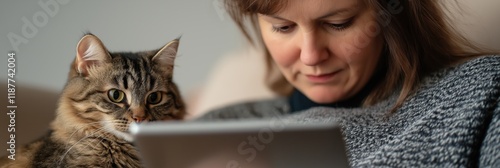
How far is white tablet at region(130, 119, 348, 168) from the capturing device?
604 mm

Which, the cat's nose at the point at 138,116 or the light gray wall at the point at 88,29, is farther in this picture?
the light gray wall at the point at 88,29

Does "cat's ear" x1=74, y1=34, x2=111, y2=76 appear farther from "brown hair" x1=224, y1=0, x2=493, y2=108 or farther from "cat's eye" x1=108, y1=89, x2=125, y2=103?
"brown hair" x1=224, y1=0, x2=493, y2=108

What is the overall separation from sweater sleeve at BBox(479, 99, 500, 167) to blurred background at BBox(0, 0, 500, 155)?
0.36 m

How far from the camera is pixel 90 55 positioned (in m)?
0.71

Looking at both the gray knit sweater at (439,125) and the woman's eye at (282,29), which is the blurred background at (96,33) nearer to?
the woman's eye at (282,29)

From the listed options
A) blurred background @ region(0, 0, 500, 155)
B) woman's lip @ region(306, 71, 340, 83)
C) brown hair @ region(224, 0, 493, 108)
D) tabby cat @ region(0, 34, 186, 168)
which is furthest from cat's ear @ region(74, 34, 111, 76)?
woman's lip @ region(306, 71, 340, 83)

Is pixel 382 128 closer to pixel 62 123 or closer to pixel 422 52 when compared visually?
pixel 422 52

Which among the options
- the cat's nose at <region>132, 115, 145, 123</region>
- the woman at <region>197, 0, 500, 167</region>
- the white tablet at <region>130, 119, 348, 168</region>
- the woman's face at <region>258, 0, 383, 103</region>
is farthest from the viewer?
the woman's face at <region>258, 0, 383, 103</region>

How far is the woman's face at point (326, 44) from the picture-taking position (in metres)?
0.94

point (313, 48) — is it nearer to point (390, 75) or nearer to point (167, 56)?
point (390, 75)

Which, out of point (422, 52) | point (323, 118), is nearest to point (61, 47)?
point (323, 118)

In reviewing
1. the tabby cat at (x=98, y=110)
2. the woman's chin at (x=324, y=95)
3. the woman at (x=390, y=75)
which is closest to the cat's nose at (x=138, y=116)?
the tabby cat at (x=98, y=110)

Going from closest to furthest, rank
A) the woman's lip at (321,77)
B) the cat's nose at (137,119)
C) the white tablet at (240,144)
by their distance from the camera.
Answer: the white tablet at (240,144) → the cat's nose at (137,119) → the woman's lip at (321,77)

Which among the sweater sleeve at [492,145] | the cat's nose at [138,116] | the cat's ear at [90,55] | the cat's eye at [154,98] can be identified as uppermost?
the cat's ear at [90,55]
